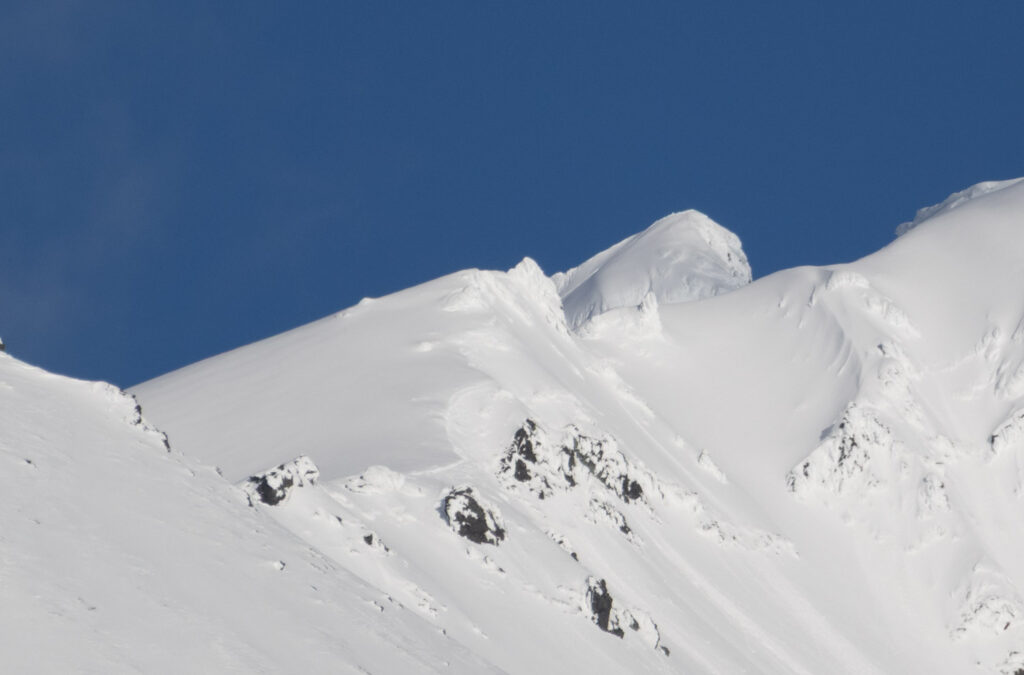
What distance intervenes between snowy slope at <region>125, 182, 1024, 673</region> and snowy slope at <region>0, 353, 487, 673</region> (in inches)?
475

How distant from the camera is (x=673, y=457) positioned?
351ft

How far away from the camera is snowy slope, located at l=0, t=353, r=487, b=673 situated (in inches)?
1162

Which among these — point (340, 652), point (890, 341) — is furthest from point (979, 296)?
point (340, 652)

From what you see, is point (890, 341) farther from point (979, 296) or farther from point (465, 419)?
point (465, 419)

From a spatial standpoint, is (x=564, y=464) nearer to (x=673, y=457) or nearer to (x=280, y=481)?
(x=673, y=457)

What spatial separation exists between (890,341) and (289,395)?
5750 centimetres

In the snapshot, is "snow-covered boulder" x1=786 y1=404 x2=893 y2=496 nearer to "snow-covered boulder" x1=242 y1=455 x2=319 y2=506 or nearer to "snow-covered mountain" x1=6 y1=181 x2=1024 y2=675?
"snow-covered mountain" x1=6 y1=181 x2=1024 y2=675

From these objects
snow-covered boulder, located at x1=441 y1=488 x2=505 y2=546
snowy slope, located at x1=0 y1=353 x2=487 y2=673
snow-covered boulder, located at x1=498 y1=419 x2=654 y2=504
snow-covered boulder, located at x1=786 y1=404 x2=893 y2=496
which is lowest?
snowy slope, located at x1=0 y1=353 x2=487 y2=673

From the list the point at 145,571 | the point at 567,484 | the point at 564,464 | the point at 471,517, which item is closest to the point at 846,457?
the point at 564,464

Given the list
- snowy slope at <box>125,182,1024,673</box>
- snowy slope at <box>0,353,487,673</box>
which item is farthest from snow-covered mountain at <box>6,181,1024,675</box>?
snowy slope at <box>125,182,1024,673</box>

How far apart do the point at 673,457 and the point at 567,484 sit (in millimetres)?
24973

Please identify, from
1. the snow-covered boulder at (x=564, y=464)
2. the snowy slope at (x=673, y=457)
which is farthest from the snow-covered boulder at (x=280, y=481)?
the snow-covered boulder at (x=564, y=464)

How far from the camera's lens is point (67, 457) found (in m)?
37.8

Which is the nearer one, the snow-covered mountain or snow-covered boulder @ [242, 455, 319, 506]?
the snow-covered mountain
